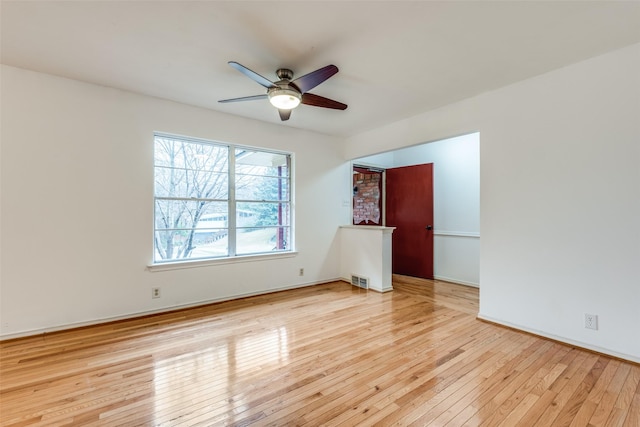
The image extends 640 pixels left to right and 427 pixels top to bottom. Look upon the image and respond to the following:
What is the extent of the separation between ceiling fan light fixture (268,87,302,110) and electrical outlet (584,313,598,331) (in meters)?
3.23

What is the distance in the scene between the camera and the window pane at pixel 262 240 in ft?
13.5

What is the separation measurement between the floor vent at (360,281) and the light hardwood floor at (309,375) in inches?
51.6

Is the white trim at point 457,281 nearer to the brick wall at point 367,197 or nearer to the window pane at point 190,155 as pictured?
the brick wall at point 367,197

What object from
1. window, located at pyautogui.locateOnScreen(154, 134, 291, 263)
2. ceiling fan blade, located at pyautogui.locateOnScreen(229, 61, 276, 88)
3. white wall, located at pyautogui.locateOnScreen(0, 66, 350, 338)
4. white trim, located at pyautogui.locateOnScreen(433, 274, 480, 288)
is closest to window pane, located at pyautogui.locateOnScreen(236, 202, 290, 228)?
window, located at pyautogui.locateOnScreen(154, 134, 291, 263)

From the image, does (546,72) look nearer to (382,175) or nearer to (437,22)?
(437,22)

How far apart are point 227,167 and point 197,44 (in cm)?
188

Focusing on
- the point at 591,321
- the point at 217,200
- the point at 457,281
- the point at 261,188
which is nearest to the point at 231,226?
the point at 217,200

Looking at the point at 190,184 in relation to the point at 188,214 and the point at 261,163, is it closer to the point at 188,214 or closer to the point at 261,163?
the point at 188,214

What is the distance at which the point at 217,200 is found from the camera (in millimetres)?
3865

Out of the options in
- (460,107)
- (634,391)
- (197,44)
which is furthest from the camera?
(460,107)

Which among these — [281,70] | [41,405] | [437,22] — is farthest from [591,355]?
[41,405]

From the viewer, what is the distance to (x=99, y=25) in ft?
6.75

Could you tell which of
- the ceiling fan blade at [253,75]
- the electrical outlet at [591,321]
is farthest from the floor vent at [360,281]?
the ceiling fan blade at [253,75]

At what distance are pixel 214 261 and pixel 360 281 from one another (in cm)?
233
